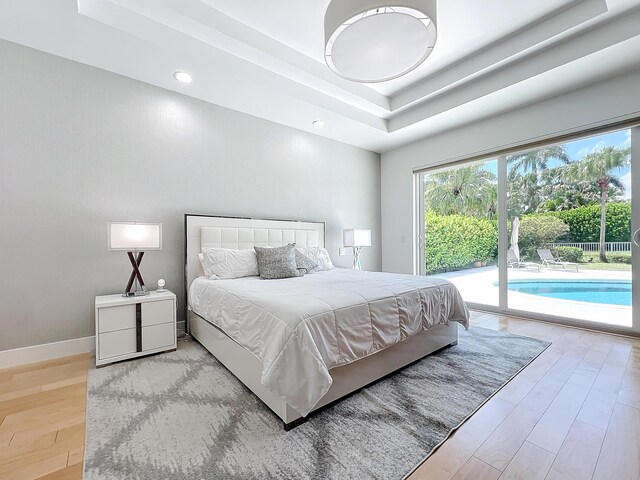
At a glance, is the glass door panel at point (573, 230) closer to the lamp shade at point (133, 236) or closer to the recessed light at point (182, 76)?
the recessed light at point (182, 76)

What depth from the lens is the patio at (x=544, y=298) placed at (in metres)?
3.06

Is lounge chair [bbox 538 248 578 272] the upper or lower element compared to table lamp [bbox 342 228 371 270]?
lower

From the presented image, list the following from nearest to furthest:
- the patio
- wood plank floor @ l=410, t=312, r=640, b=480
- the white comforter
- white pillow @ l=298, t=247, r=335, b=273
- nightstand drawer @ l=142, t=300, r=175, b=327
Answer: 1. wood plank floor @ l=410, t=312, r=640, b=480
2. the white comforter
3. nightstand drawer @ l=142, t=300, r=175, b=327
4. the patio
5. white pillow @ l=298, t=247, r=335, b=273

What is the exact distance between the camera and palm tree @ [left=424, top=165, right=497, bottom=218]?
402cm

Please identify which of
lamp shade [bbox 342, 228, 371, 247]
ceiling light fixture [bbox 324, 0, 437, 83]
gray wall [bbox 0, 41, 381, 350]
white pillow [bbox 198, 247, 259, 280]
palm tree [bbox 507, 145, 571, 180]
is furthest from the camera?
lamp shade [bbox 342, 228, 371, 247]

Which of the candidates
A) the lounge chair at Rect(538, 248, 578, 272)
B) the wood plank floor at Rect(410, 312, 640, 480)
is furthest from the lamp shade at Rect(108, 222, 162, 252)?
the lounge chair at Rect(538, 248, 578, 272)

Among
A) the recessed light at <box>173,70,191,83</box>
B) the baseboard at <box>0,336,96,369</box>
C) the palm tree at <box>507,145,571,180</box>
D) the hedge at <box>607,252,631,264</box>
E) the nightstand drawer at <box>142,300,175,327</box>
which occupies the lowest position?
the baseboard at <box>0,336,96,369</box>

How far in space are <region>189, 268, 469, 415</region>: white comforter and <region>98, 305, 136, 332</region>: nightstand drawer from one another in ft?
1.80

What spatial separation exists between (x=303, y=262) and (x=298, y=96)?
1.94 metres

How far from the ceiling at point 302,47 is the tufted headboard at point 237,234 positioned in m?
1.43

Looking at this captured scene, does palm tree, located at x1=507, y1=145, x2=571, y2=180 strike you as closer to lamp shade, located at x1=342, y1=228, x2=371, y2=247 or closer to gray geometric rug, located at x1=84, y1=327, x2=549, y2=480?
lamp shade, located at x1=342, y1=228, x2=371, y2=247

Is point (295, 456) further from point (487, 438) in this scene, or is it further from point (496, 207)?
point (496, 207)

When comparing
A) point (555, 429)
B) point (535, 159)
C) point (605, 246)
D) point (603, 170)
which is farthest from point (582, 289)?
point (555, 429)

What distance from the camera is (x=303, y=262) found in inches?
129
